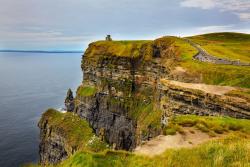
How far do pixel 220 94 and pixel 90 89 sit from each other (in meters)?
75.6

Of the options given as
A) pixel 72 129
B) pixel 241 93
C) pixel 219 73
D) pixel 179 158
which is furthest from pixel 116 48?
pixel 179 158

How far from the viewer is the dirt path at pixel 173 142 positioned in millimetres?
19098

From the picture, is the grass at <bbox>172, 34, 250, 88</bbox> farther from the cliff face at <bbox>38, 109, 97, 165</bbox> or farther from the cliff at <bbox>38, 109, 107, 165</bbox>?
the cliff face at <bbox>38, 109, 97, 165</bbox>

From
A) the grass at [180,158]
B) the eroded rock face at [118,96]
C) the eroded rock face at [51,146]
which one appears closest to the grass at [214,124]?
the grass at [180,158]

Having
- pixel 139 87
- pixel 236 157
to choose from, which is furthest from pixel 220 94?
pixel 139 87

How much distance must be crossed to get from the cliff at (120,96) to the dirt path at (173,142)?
35.4 meters

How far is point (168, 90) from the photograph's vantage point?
51.6m

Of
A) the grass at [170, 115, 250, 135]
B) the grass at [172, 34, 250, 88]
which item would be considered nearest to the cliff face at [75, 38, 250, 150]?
the grass at [172, 34, 250, 88]

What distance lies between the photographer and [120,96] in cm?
9881

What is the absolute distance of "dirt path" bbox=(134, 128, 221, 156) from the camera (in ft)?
62.7

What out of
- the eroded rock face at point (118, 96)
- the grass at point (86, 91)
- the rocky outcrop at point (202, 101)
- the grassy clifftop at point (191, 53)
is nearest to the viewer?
the rocky outcrop at point (202, 101)

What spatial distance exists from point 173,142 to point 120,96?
7753 cm

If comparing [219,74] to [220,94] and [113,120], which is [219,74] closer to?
[220,94]

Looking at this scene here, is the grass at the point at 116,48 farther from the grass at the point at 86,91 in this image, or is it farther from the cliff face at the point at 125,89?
the grass at the point at 86,91
